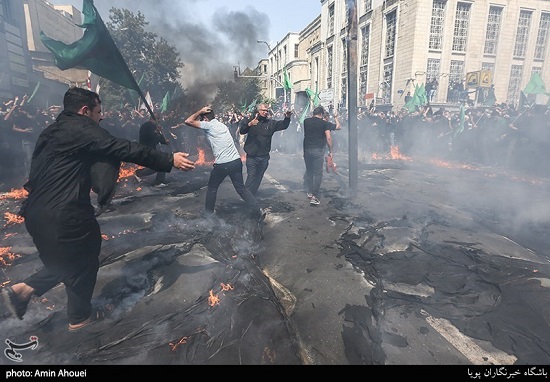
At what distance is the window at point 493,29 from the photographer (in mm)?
23922

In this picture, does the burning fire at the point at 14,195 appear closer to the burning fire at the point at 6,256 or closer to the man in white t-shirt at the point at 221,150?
the burning fire at the point at 6,256

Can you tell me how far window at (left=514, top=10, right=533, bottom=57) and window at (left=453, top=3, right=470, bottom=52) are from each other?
4.95 metres

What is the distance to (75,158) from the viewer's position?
2531 mm

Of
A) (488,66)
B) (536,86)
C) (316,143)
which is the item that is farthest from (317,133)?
(488,66)

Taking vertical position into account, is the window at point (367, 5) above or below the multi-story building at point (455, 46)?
above

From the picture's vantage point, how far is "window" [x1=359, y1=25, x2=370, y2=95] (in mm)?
29266

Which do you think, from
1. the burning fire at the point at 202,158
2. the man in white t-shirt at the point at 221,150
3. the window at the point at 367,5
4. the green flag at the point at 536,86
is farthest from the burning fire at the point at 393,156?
the window at the point at 367,5

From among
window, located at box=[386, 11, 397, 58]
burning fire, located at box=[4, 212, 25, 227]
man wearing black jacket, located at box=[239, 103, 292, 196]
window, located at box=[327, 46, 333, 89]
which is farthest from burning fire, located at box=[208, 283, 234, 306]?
window, located at box=[327, 46, 333, 89]

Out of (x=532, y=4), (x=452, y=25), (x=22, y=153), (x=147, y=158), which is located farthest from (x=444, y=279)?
(x=532, y=4)

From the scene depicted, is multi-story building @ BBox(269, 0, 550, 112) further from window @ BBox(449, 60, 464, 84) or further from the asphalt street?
the asphalt street

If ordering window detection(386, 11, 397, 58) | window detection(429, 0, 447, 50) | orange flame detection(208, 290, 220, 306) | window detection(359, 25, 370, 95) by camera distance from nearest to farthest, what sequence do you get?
orange flame detection(208, 290, 220, 306) → window detection(429, 0, 447, 50) → window detection(386, 11, 397, 58) → window detection(359, 25, 370, 95)

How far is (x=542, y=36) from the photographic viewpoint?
2545cm
